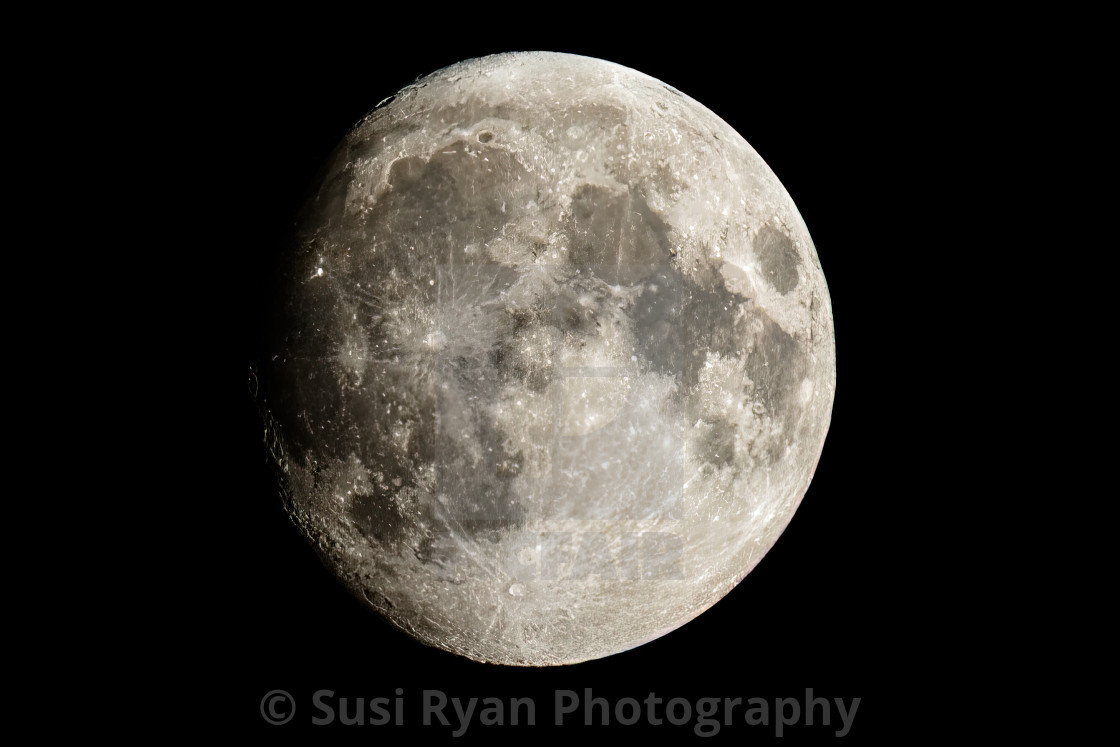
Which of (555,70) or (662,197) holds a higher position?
(555,70)

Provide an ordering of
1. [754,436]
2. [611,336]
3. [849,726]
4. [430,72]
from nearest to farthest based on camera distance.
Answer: [611,336] < [754,436] < [430,72] < [849,726]

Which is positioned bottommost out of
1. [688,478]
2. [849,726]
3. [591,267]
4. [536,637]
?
[849,726]

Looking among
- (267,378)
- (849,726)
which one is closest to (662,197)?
(267,378)

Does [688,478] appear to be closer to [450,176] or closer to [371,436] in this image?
[371,436]

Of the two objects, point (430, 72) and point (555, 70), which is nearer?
point (555, 70)

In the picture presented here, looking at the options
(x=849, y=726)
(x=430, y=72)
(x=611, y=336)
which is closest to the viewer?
(x=611, y=336)

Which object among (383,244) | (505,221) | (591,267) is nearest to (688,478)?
(591,267)

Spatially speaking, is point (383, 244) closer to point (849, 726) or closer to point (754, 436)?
point (754, 436)
